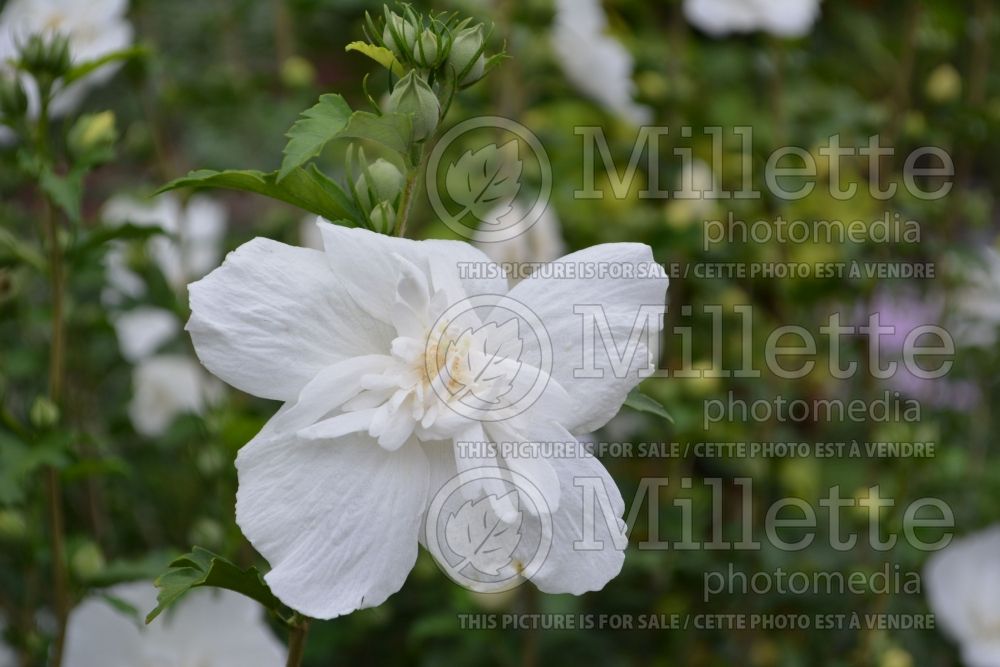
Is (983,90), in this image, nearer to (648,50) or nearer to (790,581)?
(648,50)

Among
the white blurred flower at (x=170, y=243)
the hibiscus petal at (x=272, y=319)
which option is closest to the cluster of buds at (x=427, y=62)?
the hibiscus petal at (x=272, y=319)

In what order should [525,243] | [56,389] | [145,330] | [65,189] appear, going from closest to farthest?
[65,189], [56,389], [525,243], [145,330]

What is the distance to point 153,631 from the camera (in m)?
1.09

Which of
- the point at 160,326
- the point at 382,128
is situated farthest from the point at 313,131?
the point at 160,326

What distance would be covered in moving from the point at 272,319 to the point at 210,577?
17cm

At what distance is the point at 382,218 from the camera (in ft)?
2.30

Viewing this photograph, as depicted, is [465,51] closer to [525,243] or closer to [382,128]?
[382,128]

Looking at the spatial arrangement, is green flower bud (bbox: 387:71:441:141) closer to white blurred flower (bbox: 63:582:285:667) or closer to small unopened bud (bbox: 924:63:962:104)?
white blurred flower (bbox: 63:582:285:667)

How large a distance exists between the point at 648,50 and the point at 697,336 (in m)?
0.67

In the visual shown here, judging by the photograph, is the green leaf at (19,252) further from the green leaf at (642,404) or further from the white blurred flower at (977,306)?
the white blurred flower at (977,306)

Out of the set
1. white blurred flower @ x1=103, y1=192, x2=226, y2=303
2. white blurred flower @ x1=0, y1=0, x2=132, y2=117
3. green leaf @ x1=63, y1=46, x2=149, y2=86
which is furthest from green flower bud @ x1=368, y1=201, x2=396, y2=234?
white blurred flower @ x1=103, y1=192, x2=226, y2=303

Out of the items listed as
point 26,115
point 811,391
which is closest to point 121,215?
point 26,115

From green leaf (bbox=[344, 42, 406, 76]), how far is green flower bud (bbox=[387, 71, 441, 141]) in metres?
0.03

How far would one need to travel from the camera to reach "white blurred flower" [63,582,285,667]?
1.04 metres
